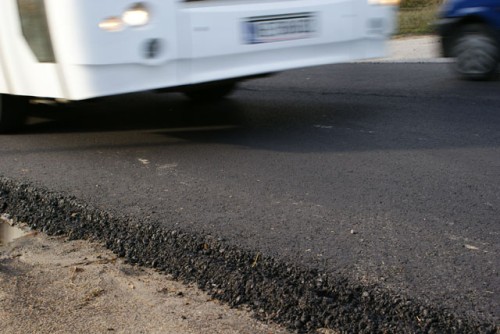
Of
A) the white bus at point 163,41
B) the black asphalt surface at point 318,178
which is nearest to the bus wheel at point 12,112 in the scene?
the white bus at point 163,41

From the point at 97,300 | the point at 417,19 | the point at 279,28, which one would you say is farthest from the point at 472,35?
the point at 417,19

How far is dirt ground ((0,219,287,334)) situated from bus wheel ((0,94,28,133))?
8.57 feet

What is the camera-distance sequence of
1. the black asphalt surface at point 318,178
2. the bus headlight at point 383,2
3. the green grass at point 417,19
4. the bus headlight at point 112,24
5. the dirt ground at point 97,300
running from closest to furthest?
the dirt ground at point 97,300
the black asphalt surface at point 318,178
the bus headlight at point 112,24
the bus headlight at point 383,2
the green grass at point 417,19

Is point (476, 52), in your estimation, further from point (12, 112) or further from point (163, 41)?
point (12, 112)

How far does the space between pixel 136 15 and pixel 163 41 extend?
258 millimetres

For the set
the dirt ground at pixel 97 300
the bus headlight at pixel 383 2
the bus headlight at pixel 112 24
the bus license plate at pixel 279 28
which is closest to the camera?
the dirt ground at pixel 97 300

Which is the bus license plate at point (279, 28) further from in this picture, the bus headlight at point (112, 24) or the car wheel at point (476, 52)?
the car wheel at point (476, 52)

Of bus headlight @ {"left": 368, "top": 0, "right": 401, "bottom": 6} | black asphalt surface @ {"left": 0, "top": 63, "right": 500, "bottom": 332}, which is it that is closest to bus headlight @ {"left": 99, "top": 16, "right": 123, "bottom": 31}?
black asphalt surface @ {"left": 0, "top": 63, "right": 500, "bottom": 332}

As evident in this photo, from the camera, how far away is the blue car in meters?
8.38

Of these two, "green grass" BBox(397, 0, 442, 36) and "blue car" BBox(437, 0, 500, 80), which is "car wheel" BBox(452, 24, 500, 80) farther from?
"green grass" BBox(397, 0, 442, 36)

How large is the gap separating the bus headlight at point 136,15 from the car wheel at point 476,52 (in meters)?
4.43

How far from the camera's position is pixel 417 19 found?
1758 centimetres

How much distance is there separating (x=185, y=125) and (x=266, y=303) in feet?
12.2

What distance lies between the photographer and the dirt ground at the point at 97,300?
3.25 m
